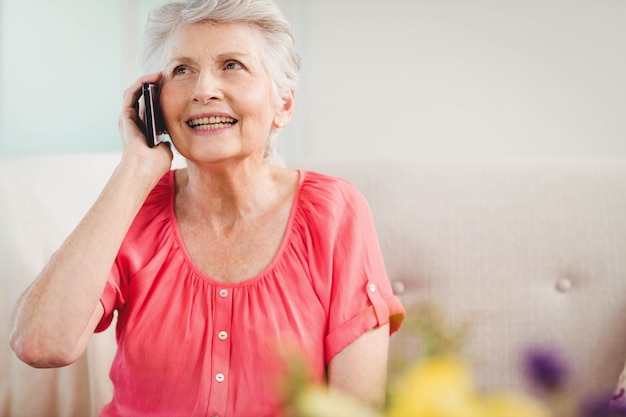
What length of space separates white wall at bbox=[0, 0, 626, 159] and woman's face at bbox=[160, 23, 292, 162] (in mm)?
1227

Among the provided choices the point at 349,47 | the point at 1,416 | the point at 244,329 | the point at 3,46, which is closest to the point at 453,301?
the point at 244,329

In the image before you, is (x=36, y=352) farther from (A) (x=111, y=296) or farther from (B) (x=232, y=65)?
(B) (x=232, y=65)

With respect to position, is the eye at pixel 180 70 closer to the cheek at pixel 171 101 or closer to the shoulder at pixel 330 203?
the cheek at pixel 171 101

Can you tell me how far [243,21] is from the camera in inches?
54.0

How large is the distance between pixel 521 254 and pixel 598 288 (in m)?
0.18

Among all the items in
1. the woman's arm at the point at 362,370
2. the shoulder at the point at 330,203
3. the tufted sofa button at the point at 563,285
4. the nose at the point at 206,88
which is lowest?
the woman's arm at the point at 362,370

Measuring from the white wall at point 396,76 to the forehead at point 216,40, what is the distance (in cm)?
124

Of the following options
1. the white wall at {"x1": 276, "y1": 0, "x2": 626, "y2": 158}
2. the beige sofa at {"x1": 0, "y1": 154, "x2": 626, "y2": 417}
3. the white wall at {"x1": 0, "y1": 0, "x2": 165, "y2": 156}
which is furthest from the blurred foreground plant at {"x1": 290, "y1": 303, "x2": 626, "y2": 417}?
the white wall at {"x1": 0, "y1": 0, "x2": 165, "y2": 156}

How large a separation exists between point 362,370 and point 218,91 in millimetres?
568

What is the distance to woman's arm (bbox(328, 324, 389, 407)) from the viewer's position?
4.28 ft

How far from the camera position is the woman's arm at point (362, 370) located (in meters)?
1.31

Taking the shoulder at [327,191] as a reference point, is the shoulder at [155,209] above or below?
below

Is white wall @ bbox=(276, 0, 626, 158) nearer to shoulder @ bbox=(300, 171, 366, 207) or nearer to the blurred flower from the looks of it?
shoulder @ bbox=(300, 171, 366, 207)

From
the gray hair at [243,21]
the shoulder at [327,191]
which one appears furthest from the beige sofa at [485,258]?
the gray hair at [243,21]
